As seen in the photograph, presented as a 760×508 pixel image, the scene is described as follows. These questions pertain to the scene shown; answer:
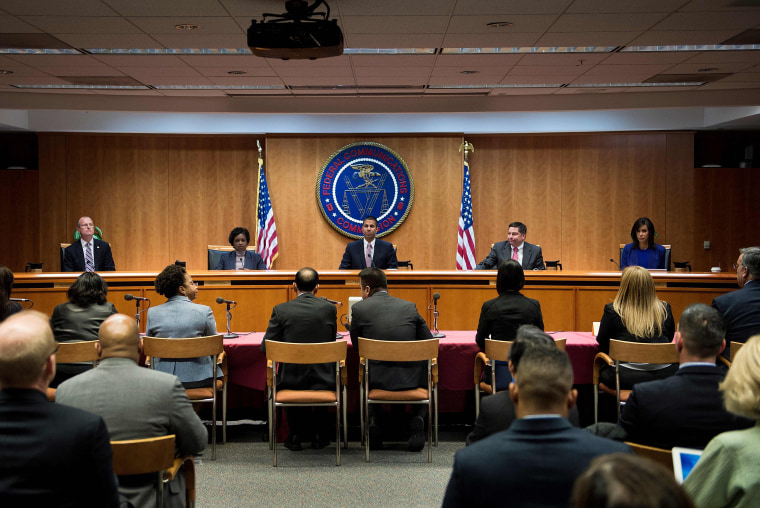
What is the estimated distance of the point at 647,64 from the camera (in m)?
6.73

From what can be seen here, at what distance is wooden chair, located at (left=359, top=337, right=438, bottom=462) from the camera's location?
4.61 metres

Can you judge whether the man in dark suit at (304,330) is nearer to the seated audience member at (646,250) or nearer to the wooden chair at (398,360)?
the wooden chair at (398,360)

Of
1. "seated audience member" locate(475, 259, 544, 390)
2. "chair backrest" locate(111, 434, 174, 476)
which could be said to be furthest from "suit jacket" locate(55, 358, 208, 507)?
"seated audience member" locate(475, 259, 544, 390)

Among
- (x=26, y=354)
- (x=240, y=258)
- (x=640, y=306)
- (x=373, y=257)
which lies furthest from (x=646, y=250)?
(x=26, y=354)

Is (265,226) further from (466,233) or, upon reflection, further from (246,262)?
(466,233)

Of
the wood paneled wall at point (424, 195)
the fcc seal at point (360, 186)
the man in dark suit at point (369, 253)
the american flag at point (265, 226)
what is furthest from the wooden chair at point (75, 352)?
the fcc seal at point (360, 186)

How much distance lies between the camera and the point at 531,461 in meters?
1.67

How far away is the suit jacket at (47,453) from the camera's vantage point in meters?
1.98

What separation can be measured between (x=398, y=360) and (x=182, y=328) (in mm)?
1584

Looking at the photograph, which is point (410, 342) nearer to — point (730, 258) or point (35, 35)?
point (35, 35)

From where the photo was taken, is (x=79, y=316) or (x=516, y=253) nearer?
(x=79, y=316)

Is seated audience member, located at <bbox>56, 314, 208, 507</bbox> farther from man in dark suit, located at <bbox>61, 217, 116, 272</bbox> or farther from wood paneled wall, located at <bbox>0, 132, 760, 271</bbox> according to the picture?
wood paneled wall, located at <bbox>0, 132, 760, 271</bbox>

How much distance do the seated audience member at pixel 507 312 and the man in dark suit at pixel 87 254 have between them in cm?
523

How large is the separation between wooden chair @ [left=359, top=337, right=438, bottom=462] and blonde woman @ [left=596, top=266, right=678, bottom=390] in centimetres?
124
